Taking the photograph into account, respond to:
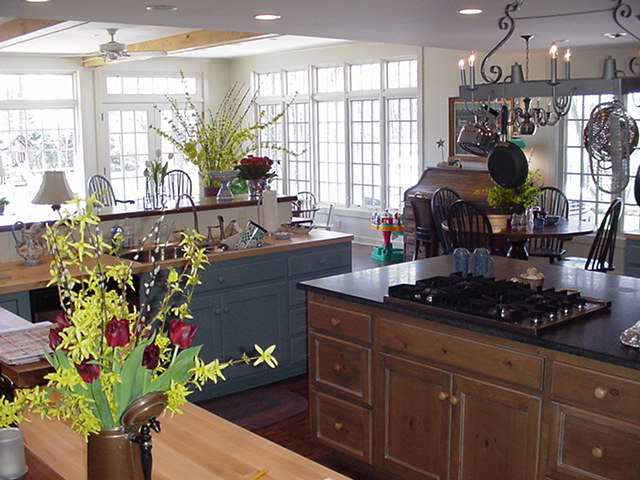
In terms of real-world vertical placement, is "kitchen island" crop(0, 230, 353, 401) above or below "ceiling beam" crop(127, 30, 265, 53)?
below

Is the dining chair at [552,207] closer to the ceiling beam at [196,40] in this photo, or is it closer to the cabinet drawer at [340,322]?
the ceiling beam at [196,40]

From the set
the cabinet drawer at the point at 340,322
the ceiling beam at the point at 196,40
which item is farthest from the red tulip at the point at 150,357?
the ceiling beam at the point at 196,40

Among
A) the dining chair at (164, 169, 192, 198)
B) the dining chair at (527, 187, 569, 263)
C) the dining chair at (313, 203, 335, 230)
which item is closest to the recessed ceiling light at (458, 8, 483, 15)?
the dining chair at (527, 187, 569, 263)

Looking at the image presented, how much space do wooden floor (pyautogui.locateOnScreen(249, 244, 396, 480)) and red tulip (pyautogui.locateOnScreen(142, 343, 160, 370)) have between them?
216cm

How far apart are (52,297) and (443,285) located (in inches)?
86.3

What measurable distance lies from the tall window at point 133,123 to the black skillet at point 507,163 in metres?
8.69

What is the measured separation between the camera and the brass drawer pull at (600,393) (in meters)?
2.48

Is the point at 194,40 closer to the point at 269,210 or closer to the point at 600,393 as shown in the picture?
the point at 269,210

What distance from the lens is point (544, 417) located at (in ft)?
8.73

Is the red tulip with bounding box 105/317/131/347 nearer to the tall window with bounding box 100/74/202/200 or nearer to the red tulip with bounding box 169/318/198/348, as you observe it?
the red tulip with bounding box 169/318/198/348

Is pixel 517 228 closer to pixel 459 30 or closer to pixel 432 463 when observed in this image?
pixel 459 30

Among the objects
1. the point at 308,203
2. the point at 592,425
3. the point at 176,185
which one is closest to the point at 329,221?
the point at 308,203

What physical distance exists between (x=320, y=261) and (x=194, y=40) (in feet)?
14.4

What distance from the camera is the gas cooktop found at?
277cm
